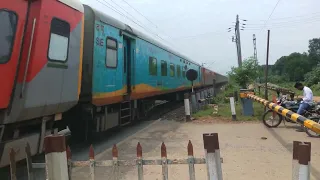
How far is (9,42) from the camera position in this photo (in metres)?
5.25

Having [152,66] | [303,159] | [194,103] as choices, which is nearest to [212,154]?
[303,159]

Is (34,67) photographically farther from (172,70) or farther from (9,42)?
(172,70)

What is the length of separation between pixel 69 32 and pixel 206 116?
7692mm

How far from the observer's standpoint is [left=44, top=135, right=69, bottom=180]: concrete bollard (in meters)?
3.66

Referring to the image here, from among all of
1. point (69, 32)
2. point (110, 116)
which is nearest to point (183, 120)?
point (110, 116)

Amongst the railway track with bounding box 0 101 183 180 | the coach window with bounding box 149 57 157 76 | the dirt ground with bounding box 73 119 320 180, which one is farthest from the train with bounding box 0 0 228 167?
the coach window with bounding box 149 57 157 76

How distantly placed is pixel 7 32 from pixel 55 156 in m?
2.46

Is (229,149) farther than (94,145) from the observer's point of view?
No

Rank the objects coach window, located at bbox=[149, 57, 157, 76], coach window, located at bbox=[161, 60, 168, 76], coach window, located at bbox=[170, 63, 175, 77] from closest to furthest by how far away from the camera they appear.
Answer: coach window, located at bbox=[149, 57, 157, 76] → coach window, located at bbox=[161, 60, 168, 76] → coach window, located at bbox=[170, 63, 175, 77]

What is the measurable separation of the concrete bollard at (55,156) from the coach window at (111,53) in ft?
17.5

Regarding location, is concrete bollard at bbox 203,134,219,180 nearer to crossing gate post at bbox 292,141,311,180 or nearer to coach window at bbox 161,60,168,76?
crossing gate post at bbox 292,141,311,180

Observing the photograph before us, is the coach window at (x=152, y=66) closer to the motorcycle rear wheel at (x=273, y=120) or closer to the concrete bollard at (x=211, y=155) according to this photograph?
the motorcycle rear wheel at (x=273, y=120)

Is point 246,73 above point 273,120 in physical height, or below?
above

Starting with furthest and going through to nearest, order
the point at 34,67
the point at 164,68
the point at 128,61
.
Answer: the point at 164,68 → the point at 128,61 → the point at 34,67
